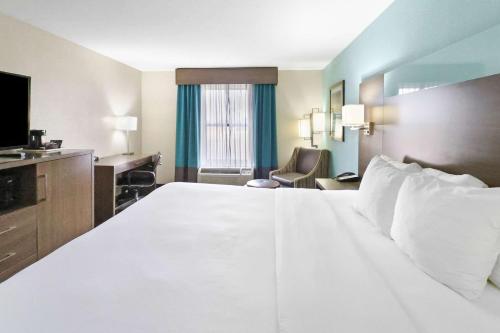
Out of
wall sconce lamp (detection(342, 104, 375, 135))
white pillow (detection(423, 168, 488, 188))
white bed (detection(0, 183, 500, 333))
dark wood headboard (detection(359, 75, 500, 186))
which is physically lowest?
white bed (detection(0, 183, 500, 333))

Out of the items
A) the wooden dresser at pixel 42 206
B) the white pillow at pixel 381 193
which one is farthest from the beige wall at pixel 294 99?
the white pillow at pixel 381 193

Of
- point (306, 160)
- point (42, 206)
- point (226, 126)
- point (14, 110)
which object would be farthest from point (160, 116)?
point (42, 206)

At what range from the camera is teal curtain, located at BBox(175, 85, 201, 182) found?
18.2ft

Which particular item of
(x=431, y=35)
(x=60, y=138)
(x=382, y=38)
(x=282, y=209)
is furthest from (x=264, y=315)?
(x=60, y=138)

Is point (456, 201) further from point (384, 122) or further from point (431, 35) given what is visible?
point (384, 122)

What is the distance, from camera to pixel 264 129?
550 centimetres

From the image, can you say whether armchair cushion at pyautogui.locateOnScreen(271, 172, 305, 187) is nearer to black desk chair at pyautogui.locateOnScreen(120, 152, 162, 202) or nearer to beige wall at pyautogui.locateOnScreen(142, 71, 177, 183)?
black desk chair at pyautogui.locateOnScreen(120, 152, 162, 202)

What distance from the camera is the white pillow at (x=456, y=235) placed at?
3.33 feet

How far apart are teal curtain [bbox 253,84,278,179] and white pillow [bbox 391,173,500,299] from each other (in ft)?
14.0

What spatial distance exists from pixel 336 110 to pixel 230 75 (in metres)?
2.00

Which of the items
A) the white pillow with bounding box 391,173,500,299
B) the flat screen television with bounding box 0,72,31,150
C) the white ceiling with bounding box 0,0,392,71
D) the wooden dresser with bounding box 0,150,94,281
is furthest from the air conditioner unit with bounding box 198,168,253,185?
the white pillow with bounding box 391,173,500,299

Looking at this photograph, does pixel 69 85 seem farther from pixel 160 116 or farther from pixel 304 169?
pixel 304 169

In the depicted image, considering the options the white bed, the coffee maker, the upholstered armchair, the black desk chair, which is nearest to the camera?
the white bed

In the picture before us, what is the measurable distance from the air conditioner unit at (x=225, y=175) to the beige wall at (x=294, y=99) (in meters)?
0.82
